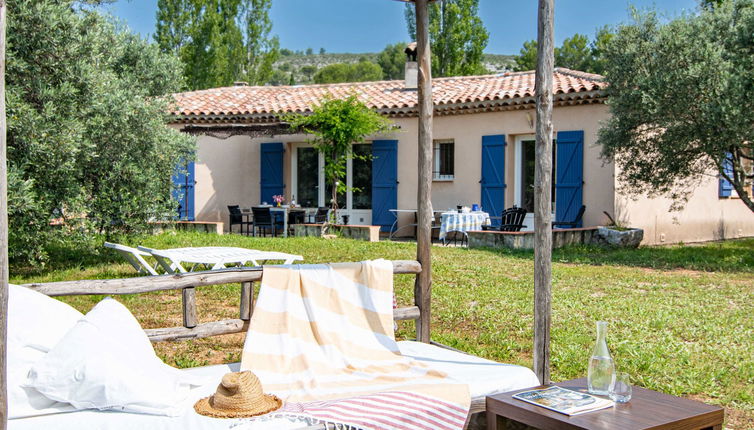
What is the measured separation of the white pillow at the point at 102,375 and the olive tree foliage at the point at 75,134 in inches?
178

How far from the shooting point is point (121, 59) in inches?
372

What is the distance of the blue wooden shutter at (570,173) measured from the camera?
508 inches

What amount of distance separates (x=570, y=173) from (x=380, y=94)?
4947 mm

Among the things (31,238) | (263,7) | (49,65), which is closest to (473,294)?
(31,238)

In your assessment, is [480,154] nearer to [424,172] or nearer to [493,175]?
[493,175]

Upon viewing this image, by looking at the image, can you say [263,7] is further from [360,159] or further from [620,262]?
[620,262]

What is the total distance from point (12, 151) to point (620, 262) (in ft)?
26.3

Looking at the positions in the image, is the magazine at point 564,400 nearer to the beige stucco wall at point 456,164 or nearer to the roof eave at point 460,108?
the beige stucco wall at point 456,164

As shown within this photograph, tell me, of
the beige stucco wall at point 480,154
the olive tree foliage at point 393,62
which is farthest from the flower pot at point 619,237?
the olive tree foliage at point 393,62

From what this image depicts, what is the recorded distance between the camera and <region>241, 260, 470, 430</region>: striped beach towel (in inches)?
Answer: 124

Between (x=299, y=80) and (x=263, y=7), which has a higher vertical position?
(x=299, y=80)

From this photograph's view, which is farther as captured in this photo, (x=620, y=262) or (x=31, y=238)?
(x=620, y=262)

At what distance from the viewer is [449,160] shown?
14602mm

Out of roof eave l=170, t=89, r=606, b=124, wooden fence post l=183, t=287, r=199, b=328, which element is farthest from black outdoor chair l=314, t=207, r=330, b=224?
wooden fence post l=183, t=287, r=199, b=328
